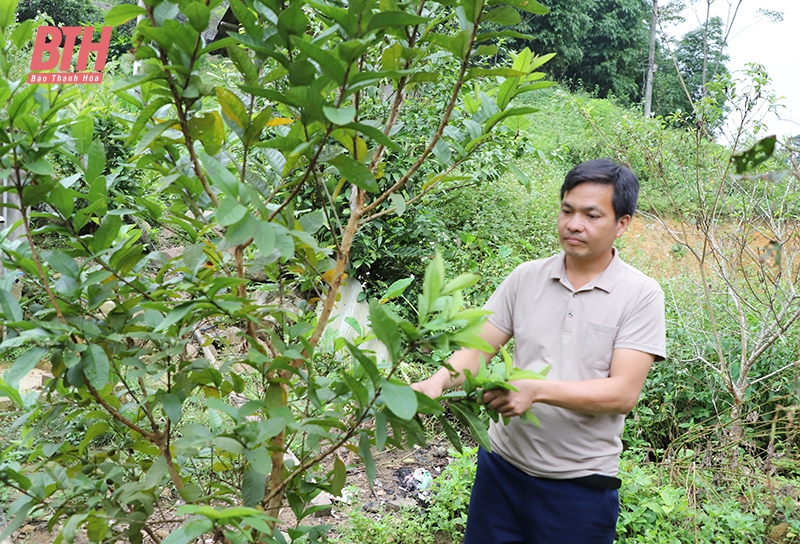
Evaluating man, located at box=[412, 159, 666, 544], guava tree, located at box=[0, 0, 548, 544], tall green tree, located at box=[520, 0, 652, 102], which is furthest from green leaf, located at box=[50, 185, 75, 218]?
tall green tree, located at box=[520, 0, 652, 102]

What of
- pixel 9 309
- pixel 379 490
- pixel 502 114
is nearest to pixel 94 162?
pixel 9 309

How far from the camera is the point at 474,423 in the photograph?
122 cm

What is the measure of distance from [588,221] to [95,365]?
1255mm

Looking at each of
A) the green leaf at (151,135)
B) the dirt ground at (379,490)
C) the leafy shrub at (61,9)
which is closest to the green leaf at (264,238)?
the green leaf at (151,135)

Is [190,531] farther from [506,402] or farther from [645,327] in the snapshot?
[645,327]

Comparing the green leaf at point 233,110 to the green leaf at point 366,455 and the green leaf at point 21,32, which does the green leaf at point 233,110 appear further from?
the green leaf at point 366,455

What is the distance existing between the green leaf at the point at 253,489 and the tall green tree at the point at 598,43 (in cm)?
2414

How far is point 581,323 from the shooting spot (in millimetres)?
1824

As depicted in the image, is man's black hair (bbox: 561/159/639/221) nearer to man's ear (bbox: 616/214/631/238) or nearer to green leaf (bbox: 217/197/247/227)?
man's ear (bbox: 616/214/631/238)

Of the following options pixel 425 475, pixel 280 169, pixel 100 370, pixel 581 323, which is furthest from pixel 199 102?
pixel 425 475

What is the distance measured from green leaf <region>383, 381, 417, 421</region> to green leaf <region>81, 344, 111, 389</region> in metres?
0.53

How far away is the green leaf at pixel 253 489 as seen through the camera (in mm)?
1182

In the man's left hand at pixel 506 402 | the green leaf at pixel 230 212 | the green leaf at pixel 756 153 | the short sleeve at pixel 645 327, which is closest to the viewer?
the green leaf at pixel 756 153

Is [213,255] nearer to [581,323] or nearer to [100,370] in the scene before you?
[100,370]
